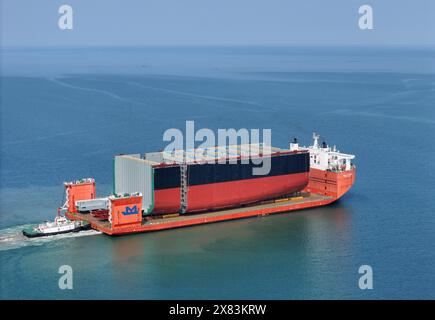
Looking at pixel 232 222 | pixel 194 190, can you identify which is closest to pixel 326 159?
pixel 232 222

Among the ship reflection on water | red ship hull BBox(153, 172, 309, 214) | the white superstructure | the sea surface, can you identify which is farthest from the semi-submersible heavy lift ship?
the ship reflection on water

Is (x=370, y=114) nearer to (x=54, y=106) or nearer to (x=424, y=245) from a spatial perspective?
(x=54, y=106)

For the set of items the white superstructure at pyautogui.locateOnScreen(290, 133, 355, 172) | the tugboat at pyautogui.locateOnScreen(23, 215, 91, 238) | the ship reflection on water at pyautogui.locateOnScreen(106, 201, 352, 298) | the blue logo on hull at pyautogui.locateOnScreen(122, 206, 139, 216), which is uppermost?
the white superstructure at pyautogui.locateOnScreen(290, 133, 355, 172)

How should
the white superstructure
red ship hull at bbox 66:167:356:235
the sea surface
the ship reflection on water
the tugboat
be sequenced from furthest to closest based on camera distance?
the white superstructure → red ship hull at bbox 66:167:356:235 → the tugboat → the sea surface → the ship reflection on water

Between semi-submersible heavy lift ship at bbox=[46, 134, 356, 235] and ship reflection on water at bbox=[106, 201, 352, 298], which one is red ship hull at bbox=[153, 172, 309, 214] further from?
ship reflection on water at bbox=[106, 201, 352, 298]

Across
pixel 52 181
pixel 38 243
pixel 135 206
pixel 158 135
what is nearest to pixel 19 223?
pixel 38 243

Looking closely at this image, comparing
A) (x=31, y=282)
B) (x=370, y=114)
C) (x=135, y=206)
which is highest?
(x=370, y=114)
